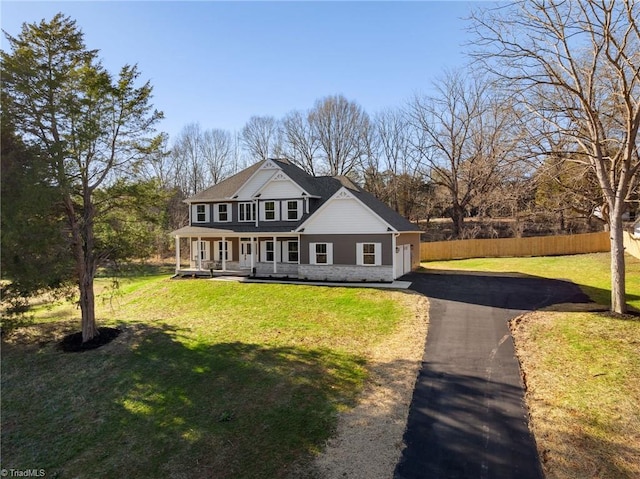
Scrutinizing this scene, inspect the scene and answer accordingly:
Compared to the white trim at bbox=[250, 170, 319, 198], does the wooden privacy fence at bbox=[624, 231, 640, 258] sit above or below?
below

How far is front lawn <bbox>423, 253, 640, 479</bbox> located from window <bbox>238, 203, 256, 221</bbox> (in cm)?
1805

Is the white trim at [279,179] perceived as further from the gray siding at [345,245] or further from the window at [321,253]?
the window at [321,253]

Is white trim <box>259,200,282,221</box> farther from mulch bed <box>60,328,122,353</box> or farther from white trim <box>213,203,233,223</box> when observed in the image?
mulch bed <box>60,328,122,353</box>

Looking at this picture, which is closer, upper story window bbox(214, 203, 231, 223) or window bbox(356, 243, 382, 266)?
window bbox(356, 243, 382, 266)

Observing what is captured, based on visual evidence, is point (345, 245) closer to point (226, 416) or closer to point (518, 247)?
point (226, 416)

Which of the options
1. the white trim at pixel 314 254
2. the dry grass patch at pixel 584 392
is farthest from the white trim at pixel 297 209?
the dry grass patch at pixel 584 392

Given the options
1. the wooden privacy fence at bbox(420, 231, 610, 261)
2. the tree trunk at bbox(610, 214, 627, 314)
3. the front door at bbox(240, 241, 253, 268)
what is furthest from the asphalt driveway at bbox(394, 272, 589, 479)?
the wooden privacy fence at bbox(420, 231, 610, 261)

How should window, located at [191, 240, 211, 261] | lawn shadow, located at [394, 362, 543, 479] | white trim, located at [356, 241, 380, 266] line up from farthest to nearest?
1. window, located at [191, 240, 211, 261]
2. white trim, located at [356, 241, 380, 266]
3. lawn shadow, located at [394, 362, 543, 479]

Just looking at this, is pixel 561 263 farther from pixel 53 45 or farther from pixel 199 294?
pixel 53 45

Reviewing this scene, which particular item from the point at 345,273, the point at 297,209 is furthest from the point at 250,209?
the point at 345,273

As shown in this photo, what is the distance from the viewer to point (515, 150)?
12930 millimetres

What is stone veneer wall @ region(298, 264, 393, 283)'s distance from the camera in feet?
70.0

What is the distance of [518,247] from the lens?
108 ft

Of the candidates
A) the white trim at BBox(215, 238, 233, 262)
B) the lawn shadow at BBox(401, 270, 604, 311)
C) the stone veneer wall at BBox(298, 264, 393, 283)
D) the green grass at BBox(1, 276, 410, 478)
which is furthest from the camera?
the white trim at BBox(215, 238, 233, 262)
